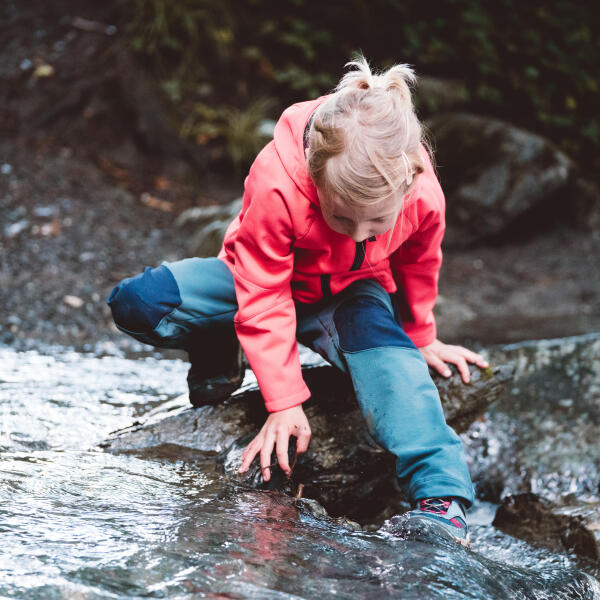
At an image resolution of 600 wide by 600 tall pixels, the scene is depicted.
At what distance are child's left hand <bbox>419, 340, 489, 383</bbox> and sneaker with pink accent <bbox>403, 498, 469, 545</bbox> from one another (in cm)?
65

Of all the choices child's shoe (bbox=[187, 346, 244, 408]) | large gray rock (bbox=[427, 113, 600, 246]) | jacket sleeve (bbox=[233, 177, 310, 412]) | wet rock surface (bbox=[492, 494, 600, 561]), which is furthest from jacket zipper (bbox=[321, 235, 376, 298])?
large gray rock (bbox=[427, 113, 600, 246])

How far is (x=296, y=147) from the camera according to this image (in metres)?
1.94

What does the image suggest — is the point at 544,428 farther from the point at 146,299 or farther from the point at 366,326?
the point at 146,299

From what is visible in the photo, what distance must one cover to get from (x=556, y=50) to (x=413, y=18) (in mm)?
1641

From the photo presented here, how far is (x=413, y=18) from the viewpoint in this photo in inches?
290

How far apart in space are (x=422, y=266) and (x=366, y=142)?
0.78m

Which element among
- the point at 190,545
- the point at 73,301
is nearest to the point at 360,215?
the point at 190,545

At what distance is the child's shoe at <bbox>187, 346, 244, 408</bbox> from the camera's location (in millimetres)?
2385

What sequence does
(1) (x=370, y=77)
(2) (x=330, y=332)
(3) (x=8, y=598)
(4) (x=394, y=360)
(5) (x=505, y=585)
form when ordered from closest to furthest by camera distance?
(3) (x=8, y=598)
(5) (x=505, y=585)
(1) (x=370, y=77)
(4) (x=394, y=360)
(2) (x=330, y=332)

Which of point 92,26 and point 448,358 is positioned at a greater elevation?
point 92,26

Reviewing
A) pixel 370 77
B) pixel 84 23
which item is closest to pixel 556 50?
pixel 84 23

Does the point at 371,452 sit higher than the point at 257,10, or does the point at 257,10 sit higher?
the point at 257,10

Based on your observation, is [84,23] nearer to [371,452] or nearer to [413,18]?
[413,18]

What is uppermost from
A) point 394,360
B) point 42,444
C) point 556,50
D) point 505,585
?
point 556,50
